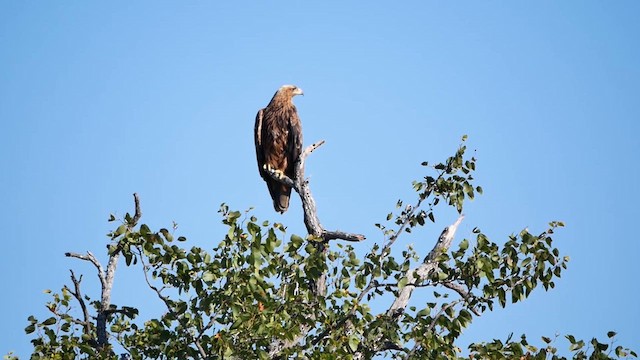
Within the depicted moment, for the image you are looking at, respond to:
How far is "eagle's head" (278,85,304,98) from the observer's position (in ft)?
42.1

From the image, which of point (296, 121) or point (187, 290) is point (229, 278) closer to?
point (187, 290)

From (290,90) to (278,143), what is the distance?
1123 mm

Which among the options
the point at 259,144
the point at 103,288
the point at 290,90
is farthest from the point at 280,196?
the point at 103,288

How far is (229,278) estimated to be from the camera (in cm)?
639

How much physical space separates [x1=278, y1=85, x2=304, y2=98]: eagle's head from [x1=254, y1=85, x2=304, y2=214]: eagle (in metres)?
0.20

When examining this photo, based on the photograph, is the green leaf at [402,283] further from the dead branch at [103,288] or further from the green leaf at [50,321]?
the green leaf at [50,321]

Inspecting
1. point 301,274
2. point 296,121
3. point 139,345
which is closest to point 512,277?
point 301,274

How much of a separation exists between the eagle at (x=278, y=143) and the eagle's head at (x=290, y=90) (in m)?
0.20

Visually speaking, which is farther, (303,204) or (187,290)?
(303,204)

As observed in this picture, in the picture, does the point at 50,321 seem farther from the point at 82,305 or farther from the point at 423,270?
the point at 423,270

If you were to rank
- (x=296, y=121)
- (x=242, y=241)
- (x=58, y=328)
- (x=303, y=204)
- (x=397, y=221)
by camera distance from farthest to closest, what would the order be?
(x=296, y=121)
(x=303, y=204)
(x=397, y=221)
(x=58, y=328)
(x=242, y=241)

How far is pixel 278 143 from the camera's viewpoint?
12109 mm

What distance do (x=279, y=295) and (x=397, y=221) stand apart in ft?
5.05

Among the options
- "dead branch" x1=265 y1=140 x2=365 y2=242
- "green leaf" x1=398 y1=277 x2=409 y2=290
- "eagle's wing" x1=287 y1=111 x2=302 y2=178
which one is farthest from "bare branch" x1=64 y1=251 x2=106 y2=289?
"eagle's wing" x1=287 y1=111 x2=302 y2=178
